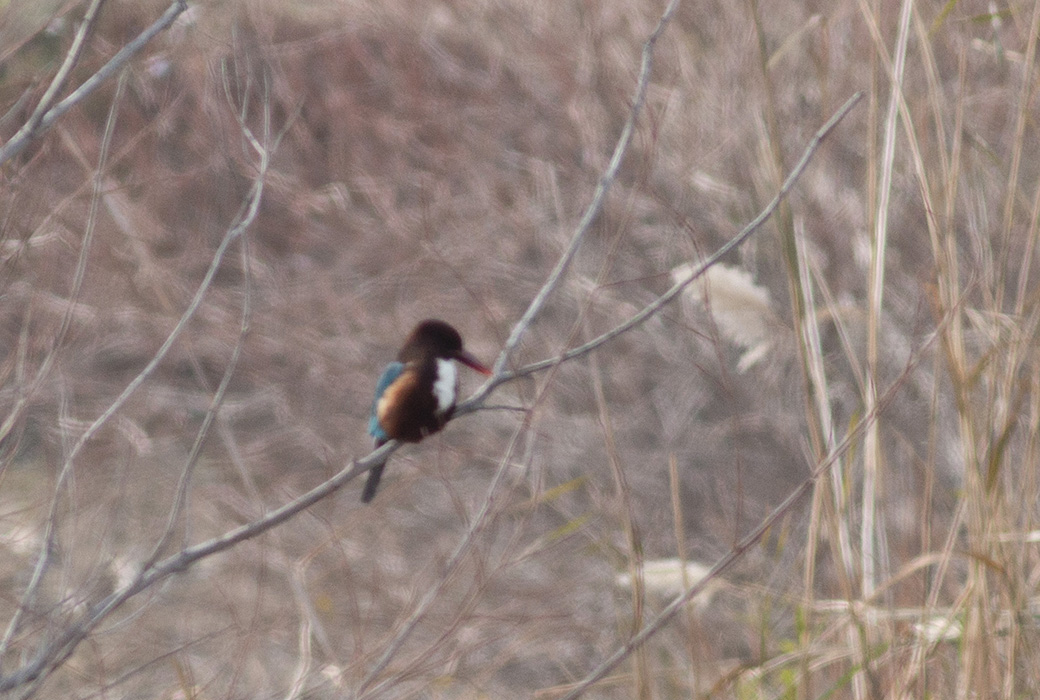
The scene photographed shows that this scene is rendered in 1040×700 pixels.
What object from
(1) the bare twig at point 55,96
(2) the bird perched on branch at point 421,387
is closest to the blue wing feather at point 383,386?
(2) the bird perched on branch at point 421,387

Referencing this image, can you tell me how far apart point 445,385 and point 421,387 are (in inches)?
2.1

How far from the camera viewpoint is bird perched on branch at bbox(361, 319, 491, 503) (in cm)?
211

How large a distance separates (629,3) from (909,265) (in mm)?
1320

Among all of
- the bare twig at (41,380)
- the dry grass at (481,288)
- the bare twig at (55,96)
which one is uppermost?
the bare twig at (55,96)

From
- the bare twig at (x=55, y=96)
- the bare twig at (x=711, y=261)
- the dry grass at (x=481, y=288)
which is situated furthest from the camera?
the dry grass at (x=481, y=288)

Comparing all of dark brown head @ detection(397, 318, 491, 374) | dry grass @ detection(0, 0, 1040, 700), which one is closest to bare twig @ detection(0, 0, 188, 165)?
dark brown head @ detection(397, 318, 491, 374)

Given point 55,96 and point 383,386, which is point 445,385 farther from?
point 55,96

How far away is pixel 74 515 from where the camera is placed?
159cm

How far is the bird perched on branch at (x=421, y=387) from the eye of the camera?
211 cm

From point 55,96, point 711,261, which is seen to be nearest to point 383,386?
point 711,261

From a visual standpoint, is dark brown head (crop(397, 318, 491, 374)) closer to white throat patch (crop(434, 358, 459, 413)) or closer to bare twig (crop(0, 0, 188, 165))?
white throat patch (crop(434, 358, 459, 413))

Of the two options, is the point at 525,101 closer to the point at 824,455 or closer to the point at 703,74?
the point at 703,74

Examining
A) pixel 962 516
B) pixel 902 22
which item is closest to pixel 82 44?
pixel 902 22

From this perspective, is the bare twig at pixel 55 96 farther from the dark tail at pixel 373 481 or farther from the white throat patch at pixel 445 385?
the dark tail at pixel 373 481
